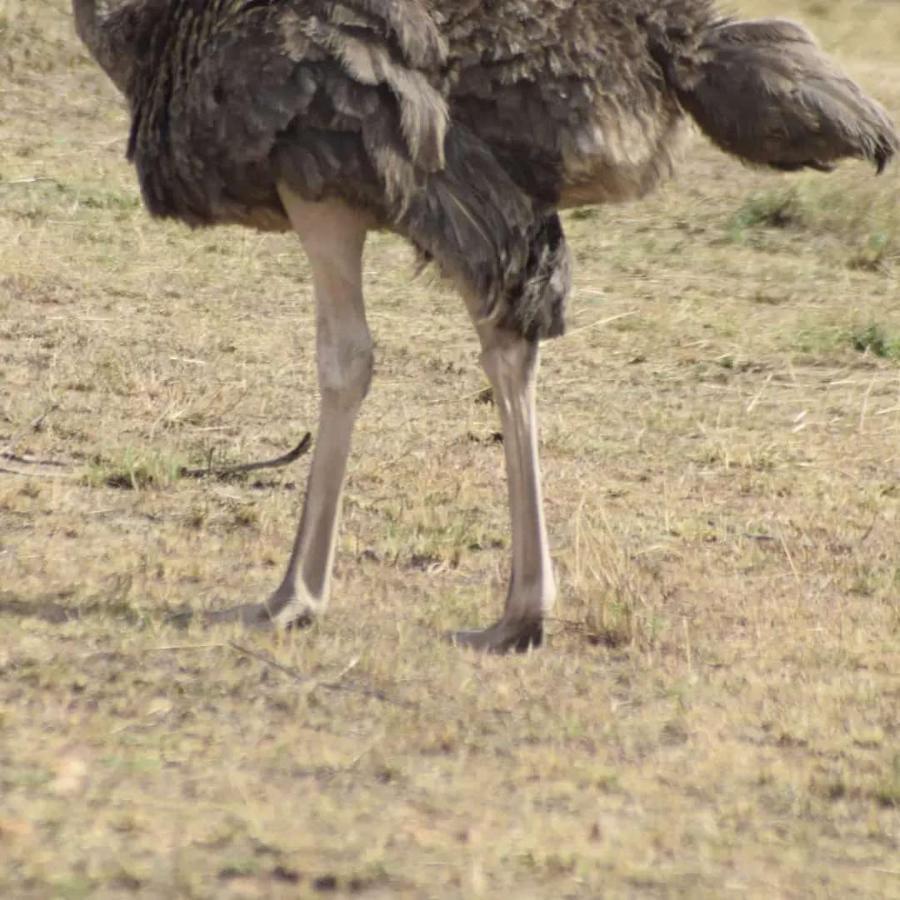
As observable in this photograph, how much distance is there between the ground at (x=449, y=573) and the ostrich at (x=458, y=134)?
1.55 feet

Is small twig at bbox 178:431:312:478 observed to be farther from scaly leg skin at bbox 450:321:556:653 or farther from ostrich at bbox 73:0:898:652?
scaly leg skin at bbox 450:321:556:653

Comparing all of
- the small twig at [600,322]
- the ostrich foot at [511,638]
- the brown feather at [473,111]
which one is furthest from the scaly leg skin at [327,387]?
the small twig at [600,322]

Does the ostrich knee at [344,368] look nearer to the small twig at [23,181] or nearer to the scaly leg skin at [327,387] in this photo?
the scaly leg skin at [327,387]

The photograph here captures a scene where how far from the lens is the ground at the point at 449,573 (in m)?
3.84

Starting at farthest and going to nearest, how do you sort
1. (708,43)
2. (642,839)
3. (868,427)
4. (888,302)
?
1. (888,302)
2. (868,427)
3. (708,43)
4. (642,839)

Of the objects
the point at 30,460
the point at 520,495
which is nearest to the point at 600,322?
the point at 30,460

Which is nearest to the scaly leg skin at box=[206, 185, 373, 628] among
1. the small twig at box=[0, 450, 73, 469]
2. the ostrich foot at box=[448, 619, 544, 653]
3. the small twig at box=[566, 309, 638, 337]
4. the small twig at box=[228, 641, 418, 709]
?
the small twig at box=[228, 641, 418, 709]

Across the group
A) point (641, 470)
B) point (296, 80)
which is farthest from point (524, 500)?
point (641, 470)

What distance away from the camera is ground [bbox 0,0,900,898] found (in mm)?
3842

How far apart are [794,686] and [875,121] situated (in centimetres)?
136

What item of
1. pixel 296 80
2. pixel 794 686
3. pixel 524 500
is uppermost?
pixel 296 80

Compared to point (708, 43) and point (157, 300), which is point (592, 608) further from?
point (157, 300)

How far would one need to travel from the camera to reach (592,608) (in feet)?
17.7

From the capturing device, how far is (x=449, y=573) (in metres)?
5.97
